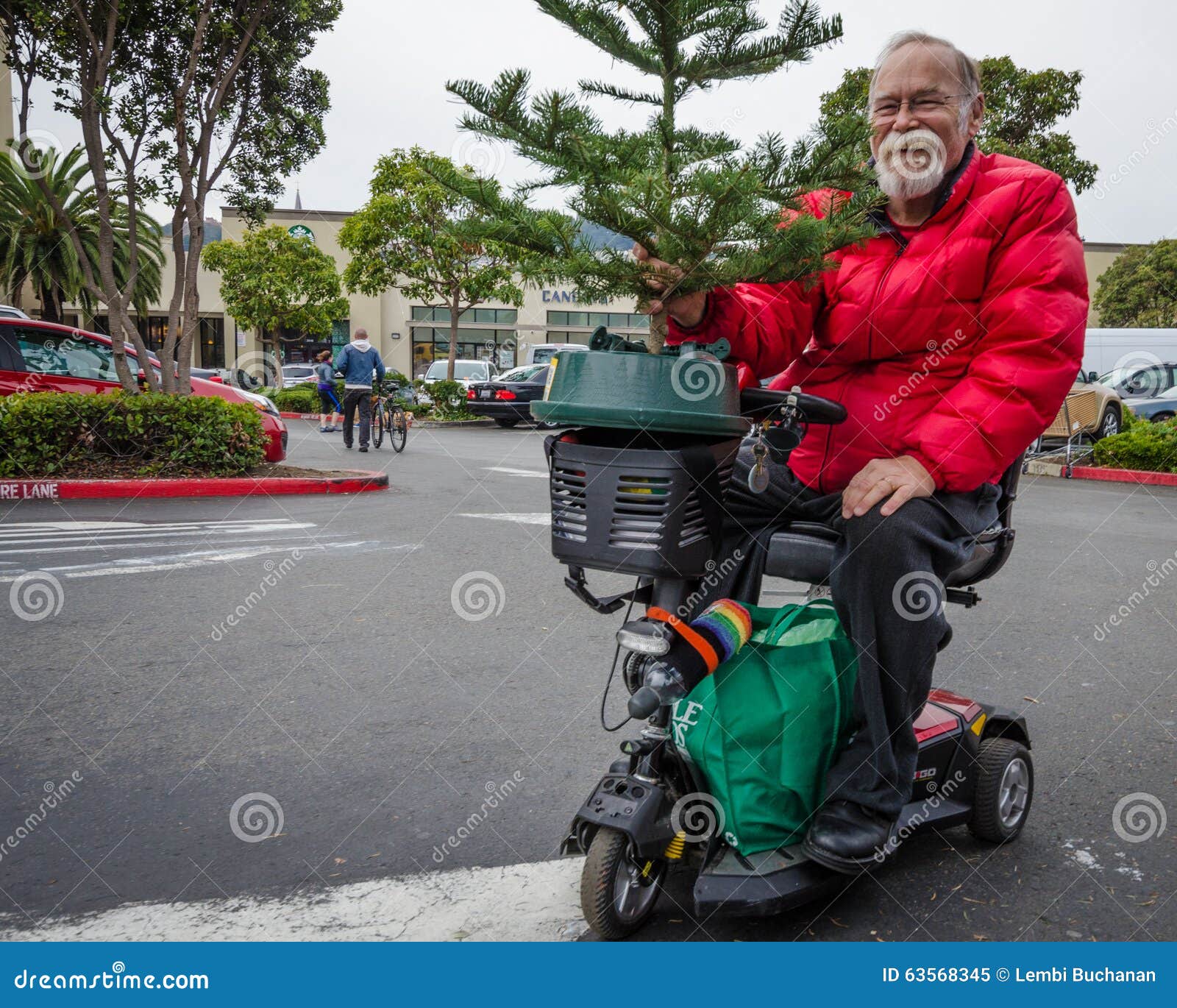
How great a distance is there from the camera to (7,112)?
2711cm

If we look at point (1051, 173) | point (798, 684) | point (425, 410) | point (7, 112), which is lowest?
point (425, 410)

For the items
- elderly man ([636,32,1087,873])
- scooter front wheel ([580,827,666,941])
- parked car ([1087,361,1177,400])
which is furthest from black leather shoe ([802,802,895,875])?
parked car ([1087,361,1177,400])

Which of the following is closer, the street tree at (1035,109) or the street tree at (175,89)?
the street tree at (175,89)

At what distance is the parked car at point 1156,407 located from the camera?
2064 centimetres

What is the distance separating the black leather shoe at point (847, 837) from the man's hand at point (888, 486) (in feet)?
2.08

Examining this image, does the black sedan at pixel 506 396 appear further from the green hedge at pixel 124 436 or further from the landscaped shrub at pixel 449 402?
the green hedge at pixel 124 436

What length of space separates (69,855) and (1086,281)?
9.06 ft

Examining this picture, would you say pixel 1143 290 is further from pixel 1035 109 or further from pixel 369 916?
pixel 369 916

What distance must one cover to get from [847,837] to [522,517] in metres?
6.84

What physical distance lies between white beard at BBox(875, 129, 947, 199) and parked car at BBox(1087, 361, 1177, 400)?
71.5ft

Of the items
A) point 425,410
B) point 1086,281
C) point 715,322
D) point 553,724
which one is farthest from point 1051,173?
point 425,410

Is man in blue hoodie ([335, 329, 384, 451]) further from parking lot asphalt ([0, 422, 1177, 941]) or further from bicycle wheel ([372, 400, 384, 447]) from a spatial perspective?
parking lot asphalt ([0, 422, 1177, 941])

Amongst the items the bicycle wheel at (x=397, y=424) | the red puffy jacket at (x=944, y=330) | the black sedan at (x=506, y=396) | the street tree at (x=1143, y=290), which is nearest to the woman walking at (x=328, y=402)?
the black sedan at (x=506, y=396)

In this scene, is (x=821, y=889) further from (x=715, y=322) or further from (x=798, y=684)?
(x=715, y=322)
